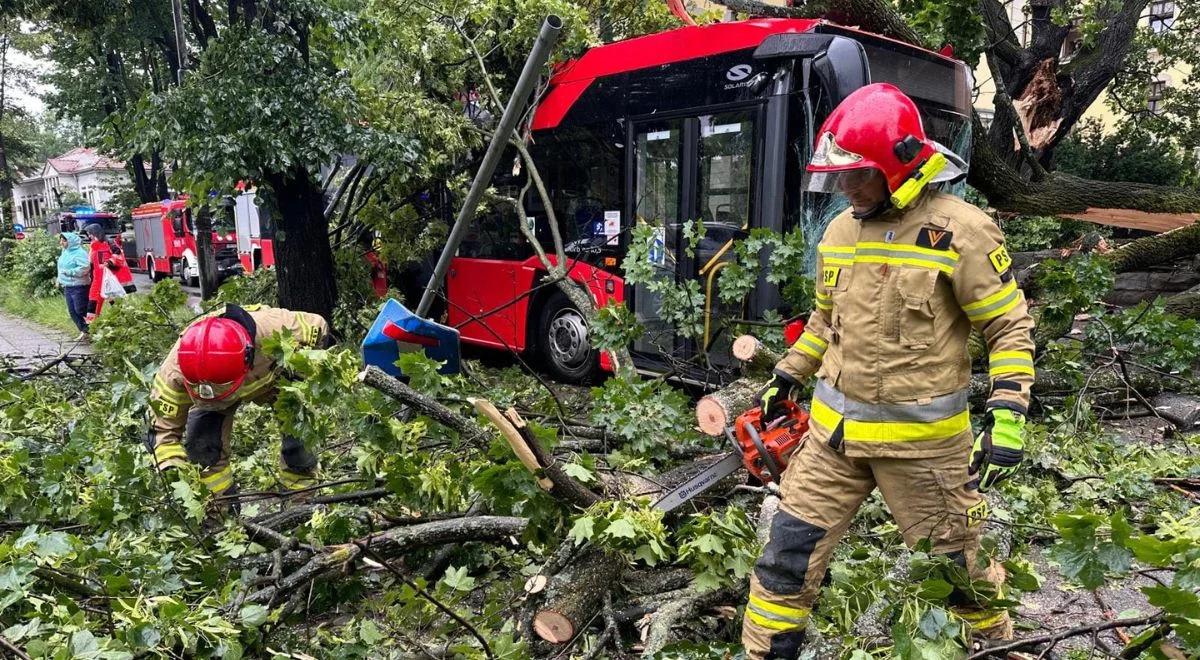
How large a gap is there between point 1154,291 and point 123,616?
10.2 metres

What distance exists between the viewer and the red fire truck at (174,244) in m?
18.2

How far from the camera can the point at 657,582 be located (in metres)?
2.71

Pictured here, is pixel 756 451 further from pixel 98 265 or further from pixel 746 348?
pixel 98 265

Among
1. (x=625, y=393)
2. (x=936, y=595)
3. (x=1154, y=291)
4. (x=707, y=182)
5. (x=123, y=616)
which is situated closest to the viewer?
(x=936, y=595)

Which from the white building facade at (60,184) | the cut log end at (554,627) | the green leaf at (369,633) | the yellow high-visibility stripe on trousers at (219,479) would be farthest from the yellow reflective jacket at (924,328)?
the white building facade at (60,184)

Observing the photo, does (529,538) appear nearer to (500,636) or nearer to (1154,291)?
(500,636)

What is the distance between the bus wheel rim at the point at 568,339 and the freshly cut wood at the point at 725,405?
3.11m

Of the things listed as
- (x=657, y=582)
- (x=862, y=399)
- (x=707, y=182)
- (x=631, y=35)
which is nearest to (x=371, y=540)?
(x=657, y=582)

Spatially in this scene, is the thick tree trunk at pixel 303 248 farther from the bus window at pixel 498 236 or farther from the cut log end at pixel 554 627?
the cut log end at pixel 554 627

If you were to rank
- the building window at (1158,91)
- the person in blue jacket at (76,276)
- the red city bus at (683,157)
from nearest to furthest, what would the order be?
the red city bus at (683,157) < the person in blue jacket at (76,276) < the building window at (1158,91)

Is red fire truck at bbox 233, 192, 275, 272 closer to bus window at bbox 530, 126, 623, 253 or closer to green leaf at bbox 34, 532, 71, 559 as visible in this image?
bus window at bbox 530, 126, 623, 253

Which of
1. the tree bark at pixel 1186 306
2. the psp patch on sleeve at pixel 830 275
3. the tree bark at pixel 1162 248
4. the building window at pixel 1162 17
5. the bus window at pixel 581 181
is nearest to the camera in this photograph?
the psp patch on sleeve at pixel 830 275

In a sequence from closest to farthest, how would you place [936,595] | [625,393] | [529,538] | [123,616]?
[936,595]
[123,616]
[529,538]
[625,393]

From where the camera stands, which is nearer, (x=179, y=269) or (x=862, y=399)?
(x=862, y=399)
